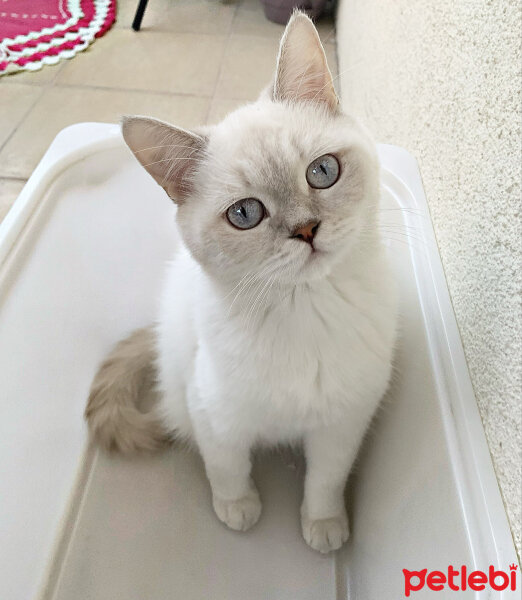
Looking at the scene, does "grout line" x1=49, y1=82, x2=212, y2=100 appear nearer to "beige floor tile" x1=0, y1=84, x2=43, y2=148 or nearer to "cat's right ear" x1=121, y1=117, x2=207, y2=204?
"beige floor tile" x1=0, y1=84, x2=43, y2=148

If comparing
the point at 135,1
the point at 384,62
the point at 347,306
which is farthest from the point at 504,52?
the point at 135,1

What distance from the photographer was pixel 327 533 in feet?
3.08

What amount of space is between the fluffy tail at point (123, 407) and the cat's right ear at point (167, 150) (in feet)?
1.65

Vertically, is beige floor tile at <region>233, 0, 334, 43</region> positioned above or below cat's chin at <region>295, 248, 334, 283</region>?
below

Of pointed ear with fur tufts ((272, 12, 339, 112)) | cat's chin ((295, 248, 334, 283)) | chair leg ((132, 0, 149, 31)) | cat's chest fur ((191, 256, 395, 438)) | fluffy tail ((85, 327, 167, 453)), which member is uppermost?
pointed ear with fur tufts ((272, 12, 339, 112))

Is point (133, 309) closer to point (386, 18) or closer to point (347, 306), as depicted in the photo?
point (347, 306)

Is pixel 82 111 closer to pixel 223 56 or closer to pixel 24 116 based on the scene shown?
pixel 24 116

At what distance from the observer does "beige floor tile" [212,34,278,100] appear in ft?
7.00

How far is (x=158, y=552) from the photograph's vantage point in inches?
38.9

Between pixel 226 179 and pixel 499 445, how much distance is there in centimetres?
46

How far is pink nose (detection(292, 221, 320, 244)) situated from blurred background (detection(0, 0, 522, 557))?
0.22m

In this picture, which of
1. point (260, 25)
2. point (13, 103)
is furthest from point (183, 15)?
point (13, 103)

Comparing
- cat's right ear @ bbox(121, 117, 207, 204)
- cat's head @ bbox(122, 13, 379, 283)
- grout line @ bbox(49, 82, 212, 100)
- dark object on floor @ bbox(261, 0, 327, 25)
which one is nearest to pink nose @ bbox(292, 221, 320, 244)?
cat's head @ bbox(122, 13, 379, 283)

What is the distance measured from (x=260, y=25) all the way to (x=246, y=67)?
493mm
